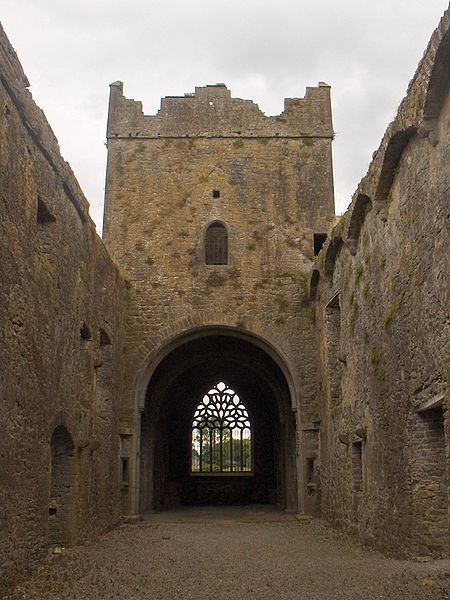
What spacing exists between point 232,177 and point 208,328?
3.87 metres

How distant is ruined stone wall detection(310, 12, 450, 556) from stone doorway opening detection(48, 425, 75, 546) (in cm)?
445

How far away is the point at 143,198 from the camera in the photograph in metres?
16.5

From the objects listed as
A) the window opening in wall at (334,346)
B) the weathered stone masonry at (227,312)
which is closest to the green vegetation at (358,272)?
the weathered stone masonry at (227,312)

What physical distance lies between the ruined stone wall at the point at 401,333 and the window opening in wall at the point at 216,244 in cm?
428

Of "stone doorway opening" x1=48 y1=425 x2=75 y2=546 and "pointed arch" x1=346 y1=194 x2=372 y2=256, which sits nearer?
"stone doorway opening" x1=48 y1=425 x2=75 y2=546

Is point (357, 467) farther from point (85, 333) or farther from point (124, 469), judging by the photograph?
point (124, 469)

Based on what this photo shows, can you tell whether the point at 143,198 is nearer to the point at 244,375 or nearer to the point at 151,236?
the point at 151,236

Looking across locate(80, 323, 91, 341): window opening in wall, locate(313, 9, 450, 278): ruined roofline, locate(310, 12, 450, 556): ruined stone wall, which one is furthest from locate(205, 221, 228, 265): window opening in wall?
locate(80, 323, 91, 341): window opening in wall

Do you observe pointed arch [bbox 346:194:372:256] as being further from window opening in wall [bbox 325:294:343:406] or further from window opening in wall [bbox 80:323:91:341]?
window opening in wall [bbox 80:323:91:341]

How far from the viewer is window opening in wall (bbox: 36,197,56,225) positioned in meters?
9.09

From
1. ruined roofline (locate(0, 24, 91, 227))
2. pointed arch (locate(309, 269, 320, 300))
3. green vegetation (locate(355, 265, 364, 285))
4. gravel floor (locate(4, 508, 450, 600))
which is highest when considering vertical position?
ruined roofline (locate(0, 24, 91, 227))

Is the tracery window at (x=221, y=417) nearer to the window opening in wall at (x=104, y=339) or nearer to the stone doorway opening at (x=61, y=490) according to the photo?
the window opening in wall at (x=104, y=339)

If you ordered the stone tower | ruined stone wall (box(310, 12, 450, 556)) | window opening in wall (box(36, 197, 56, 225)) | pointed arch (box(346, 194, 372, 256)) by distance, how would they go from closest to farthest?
ruined stone wall (box(310, 12, 450, 556))
window opening in wall (box(36, 197, 56, 225))
pointed arch (box(346, 194, 372, 256))
the stone tower

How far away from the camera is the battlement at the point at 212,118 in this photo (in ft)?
56.2
